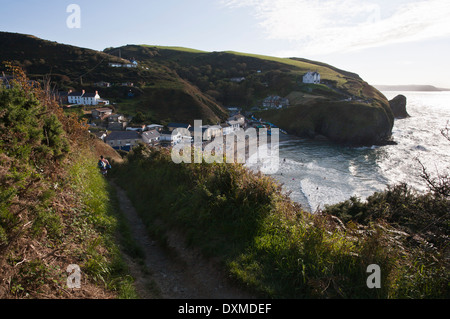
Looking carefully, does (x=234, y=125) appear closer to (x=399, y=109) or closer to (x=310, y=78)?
(x=310, y=78)

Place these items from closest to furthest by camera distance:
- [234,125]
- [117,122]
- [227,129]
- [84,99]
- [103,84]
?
1. [117,122]
2. [227,129]
3. [84,99]
4. [234,125]
5. [103,84]

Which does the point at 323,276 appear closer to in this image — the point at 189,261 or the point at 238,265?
the point at 238,265

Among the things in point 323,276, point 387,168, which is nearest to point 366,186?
point 387,168

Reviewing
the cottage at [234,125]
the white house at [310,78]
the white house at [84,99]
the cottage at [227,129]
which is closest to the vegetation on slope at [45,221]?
the cottage at [227,129]

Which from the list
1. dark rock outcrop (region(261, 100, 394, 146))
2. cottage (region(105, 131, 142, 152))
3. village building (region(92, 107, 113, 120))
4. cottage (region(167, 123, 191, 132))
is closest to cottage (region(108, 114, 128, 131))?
village building (region(92, 107, 113, 120))

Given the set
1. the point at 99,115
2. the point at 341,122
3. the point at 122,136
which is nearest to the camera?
the point at 122,136

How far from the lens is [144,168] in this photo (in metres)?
13.8

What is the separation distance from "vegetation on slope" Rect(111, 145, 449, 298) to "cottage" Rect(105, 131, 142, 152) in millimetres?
47977

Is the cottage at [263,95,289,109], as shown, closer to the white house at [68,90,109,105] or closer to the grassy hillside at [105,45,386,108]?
the grassy hillside at [105,45,386,108]

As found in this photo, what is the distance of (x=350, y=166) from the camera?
151ft

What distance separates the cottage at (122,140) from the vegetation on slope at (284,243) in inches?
1889

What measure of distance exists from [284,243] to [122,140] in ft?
178

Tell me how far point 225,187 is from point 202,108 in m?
78.2

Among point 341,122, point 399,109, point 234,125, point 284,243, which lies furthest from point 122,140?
point 399,109
